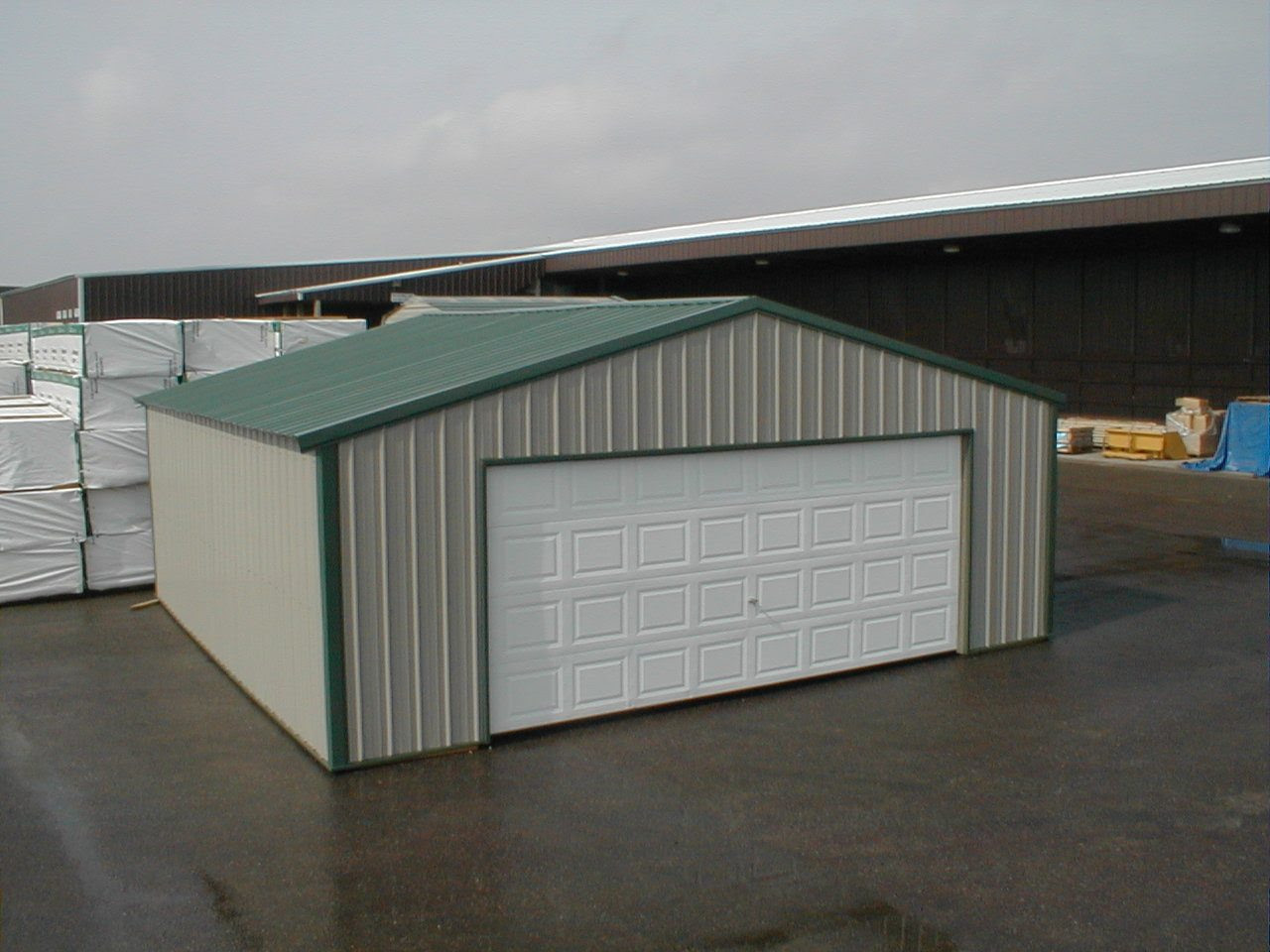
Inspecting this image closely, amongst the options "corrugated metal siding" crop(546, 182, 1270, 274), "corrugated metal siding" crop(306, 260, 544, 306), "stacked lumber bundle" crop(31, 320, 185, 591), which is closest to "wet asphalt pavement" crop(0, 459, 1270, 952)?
"stacked lumber bundle" crop(31, 320, 185, 591)

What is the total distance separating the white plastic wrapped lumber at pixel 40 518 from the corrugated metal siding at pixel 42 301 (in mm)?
22118

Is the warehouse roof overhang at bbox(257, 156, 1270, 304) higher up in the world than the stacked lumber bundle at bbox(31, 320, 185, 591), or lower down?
higher up

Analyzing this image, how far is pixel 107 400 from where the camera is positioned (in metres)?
15.6

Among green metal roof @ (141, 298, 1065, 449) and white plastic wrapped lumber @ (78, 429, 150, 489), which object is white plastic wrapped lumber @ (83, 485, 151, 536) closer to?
white plastic wrapped lumber @ (78, 429, 150, 489)

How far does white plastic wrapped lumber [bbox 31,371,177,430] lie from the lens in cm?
1547

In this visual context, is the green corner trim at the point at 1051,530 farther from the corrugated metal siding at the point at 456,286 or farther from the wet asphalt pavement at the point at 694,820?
the corrugated metal siding at the point at 456,286

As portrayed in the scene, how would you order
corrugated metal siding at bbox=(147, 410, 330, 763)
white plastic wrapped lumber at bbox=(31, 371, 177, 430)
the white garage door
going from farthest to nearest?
white plastic wrapped lumber at bbox=(31, 371, 177, 430) < the white garage door < corrugated metal siding at bbox=(147, 410, 330, 763)

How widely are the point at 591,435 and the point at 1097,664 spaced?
5.39 meters

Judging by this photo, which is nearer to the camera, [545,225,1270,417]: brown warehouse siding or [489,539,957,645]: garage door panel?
[489,539,957,645]: garage door panel

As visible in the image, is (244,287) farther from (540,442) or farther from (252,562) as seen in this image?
(540,442)

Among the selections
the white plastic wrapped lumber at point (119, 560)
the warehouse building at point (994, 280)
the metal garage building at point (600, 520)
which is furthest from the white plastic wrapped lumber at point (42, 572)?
the warehouse building at point (994, 280)

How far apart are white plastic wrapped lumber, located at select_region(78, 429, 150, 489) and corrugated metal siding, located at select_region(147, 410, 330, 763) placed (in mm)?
1359

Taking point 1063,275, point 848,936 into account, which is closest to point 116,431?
point 848,936

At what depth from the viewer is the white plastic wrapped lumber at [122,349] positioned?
1553cm
